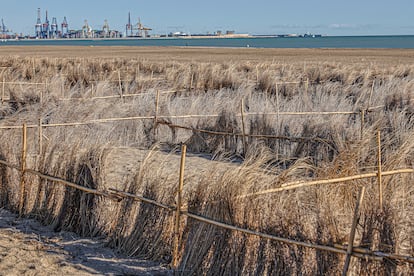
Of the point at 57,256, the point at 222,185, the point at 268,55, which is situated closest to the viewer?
the point at 222,185

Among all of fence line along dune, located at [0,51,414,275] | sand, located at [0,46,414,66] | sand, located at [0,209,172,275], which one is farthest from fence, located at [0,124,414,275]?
sand, located at [0,46,414,66]

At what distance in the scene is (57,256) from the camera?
16.9ft

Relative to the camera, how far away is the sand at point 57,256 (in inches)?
191

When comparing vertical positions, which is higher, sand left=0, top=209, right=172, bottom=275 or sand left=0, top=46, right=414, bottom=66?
sand left=0, top=209, right=172, bottom=275

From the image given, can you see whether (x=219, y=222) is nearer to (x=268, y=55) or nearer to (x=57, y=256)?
(x=57, y=256)

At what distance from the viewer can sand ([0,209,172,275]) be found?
4.84 m

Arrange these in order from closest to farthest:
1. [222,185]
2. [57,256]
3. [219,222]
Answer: [219,222]
[222,185]
[57,256]

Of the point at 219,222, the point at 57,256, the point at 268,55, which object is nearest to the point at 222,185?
the point at 219,222

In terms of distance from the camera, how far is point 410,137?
7191 mm

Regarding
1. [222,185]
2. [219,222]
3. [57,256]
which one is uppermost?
[222,185]

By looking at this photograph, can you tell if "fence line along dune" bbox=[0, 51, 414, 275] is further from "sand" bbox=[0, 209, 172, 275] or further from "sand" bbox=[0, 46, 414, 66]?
"sand" bbox=[0, 46, 414, 66]

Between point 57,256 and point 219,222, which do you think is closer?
point 219,222

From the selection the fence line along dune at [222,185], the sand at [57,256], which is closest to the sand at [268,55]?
the fence line along dune at [222,185]

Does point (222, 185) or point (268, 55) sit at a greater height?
point (222, 185)
